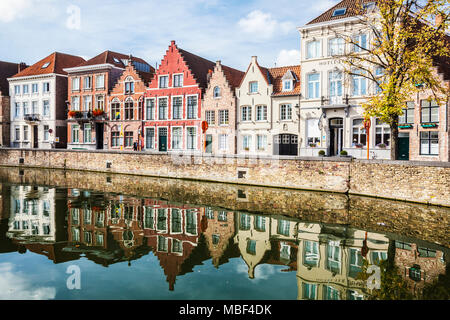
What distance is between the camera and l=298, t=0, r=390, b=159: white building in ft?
83.0

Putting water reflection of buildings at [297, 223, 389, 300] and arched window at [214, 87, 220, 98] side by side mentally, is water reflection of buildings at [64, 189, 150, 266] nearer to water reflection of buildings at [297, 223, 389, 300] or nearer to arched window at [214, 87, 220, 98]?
water reflection of buildings at [297, 223, 389, 300]

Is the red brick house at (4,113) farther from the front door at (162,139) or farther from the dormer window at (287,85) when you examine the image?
the dormer window at (287,85)

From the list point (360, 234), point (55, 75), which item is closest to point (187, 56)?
point (55, 75)

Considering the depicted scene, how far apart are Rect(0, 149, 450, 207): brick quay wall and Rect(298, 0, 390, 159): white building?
637cm

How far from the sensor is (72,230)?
463 inches

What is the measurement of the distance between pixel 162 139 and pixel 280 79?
12892 mm

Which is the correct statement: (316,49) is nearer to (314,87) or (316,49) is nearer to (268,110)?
(314,87)

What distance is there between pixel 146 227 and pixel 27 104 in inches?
1594

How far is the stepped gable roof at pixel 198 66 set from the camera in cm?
3416

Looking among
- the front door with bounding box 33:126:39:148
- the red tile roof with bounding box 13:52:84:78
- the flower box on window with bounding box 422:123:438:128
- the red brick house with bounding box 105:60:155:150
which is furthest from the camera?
the front door with bounding box 33:126:39:148

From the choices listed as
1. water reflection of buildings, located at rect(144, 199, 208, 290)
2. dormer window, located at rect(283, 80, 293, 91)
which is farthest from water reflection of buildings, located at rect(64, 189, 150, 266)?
dormer window, located at rect(283, 80, 293, 91)

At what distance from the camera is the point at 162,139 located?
35.7 meters

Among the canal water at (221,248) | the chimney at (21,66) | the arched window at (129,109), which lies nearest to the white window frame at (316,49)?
the canal water at (221,248)

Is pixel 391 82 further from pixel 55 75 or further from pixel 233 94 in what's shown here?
pixel 55 75
